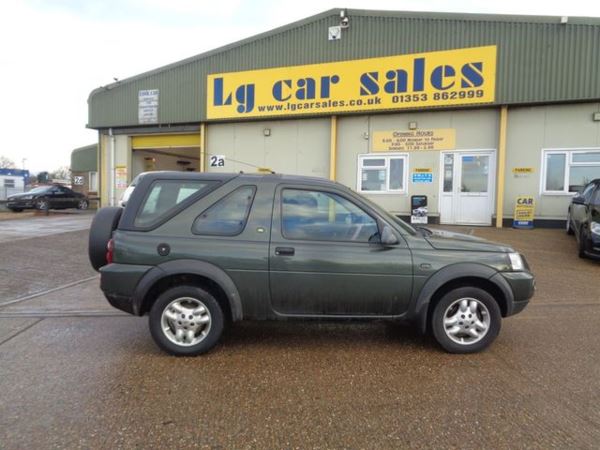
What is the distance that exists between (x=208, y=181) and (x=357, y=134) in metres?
11.3

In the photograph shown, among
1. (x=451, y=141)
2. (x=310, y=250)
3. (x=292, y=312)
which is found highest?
(x=451, y=141)

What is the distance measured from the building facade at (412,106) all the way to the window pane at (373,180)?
0.05m

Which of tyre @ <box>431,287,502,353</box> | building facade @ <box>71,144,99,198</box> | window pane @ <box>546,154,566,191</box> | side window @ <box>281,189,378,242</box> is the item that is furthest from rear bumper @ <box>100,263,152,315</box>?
building facade @ <box>71,144,99,198</box>

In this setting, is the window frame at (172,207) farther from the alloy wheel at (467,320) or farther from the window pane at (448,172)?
the window pane at (448,172)

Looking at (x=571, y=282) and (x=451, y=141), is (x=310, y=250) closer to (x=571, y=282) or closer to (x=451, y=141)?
(x=571, y=282)

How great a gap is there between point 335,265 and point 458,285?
1226 millimetres

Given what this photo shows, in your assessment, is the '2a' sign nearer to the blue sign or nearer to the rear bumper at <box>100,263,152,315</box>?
the blue sign

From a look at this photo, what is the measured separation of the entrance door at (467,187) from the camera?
520 inches

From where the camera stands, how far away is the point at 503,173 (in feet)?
41.9

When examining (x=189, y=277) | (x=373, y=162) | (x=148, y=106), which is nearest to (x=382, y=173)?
(x=373, y=162)

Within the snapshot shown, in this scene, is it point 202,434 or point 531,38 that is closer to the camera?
point 202,434

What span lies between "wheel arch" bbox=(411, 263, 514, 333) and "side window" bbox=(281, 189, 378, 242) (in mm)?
725

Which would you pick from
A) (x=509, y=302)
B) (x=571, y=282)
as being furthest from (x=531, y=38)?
(x=509, y=302)

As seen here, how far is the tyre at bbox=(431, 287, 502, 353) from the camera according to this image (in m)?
3.77
